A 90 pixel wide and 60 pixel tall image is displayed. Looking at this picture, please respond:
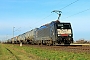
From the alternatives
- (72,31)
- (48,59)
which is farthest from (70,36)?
(48,59)

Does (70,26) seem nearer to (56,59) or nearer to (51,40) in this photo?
(51,40)

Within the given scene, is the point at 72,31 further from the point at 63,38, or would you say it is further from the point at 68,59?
the point at 68,59

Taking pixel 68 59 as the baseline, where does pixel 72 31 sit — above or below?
above

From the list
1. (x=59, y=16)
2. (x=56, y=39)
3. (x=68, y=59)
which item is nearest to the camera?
(x=68, y=59)

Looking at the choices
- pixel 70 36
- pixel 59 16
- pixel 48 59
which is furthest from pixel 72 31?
pixel 48 59

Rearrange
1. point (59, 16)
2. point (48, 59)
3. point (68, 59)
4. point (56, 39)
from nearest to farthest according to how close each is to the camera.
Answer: point (68, 59), point (48, 59), point (56, 39), point (59, 16)

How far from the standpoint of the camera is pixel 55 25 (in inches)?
1316

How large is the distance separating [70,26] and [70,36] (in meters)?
1.74

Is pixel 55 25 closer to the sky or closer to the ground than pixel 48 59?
closer to the sky

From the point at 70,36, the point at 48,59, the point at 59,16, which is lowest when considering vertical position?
the point at 48,59

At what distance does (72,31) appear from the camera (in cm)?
3312

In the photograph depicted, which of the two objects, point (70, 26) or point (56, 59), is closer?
point (56, 59)

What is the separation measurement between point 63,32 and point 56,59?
17.7 meters

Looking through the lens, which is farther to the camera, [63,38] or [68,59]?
[63,38]
